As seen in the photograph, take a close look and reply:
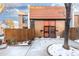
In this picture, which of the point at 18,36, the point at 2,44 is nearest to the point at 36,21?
the point at 18,36

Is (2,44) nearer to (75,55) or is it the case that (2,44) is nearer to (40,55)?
(40,55)

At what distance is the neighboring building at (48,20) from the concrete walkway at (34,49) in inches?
2.7

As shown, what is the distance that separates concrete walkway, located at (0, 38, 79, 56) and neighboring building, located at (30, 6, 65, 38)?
67 mm

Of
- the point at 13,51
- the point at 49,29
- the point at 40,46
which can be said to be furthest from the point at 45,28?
the point at 13,51

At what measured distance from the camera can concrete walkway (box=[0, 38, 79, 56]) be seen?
2.20m

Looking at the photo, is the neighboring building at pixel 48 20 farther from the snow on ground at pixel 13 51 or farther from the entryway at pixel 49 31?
the snow on ground at pixel 13 51

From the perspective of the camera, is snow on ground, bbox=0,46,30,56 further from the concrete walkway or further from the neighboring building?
the neighboring building

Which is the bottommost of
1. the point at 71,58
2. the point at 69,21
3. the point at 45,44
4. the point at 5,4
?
the point at 71,58

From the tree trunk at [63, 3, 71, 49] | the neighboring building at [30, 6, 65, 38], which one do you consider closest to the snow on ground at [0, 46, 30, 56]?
the neighboring building at [30, 6, 65, 38]

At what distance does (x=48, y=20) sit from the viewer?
7.23 ft

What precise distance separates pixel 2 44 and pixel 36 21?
420 mm

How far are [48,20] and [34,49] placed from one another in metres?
0.33

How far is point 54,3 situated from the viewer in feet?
7.26

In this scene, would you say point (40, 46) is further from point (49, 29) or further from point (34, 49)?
point (49, 29)
